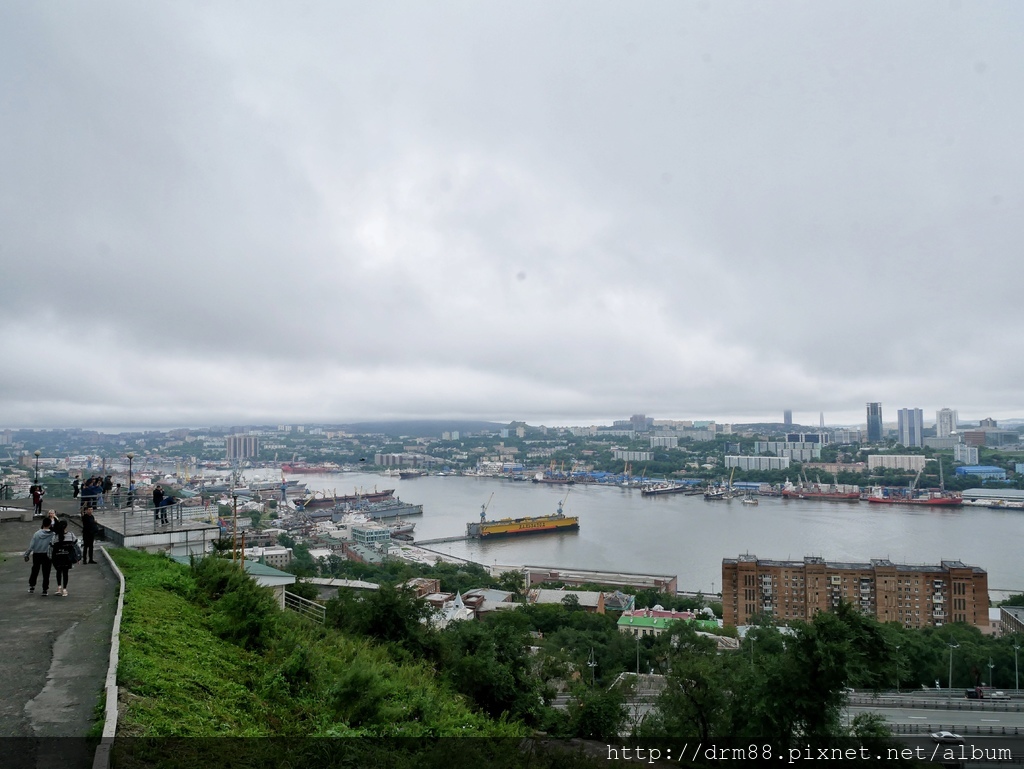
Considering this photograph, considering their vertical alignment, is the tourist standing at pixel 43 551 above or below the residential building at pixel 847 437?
above

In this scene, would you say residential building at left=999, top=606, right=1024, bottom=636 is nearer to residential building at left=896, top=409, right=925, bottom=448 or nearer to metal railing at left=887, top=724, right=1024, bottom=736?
metal railing at left=887, top=724, right=1024, bottom=736

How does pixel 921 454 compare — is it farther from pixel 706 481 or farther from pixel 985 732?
pixel 985 732

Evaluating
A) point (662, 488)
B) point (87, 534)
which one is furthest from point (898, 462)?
point (87, 534)

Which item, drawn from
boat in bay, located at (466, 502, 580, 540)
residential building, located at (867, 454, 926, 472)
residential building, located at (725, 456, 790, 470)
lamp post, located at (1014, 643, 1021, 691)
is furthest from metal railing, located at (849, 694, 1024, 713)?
residential building, located at (725, 456, 790, 470)

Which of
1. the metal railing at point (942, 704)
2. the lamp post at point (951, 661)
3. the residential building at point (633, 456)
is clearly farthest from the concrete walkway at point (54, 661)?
the residential building at point (633, 456)

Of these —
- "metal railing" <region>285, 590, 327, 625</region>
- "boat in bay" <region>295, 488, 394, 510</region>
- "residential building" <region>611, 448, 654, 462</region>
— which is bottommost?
"boat in bay" <region>295, 488, 394, 510</region>

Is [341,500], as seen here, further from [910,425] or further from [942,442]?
[910,425]

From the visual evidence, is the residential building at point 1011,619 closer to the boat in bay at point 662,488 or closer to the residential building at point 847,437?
the boat in bay at point 662,488
